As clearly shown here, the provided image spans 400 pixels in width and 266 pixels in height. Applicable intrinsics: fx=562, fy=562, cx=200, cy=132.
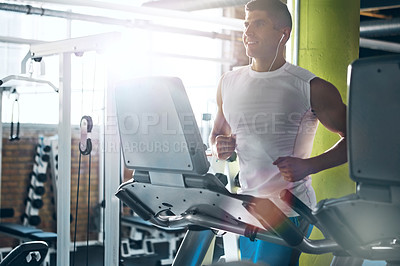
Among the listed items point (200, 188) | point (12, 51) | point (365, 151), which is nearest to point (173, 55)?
point (12, 51)

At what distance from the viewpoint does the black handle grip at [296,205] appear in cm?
168

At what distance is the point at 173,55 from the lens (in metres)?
5.88

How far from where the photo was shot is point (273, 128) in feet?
6.29

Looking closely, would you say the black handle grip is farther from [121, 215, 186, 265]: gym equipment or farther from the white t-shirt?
[121, 215, 186, 265]: gym equipment

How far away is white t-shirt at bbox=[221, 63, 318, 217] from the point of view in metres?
1.92

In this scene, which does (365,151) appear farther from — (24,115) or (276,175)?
(24,115)

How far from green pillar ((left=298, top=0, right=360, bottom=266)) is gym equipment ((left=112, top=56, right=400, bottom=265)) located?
107 cm

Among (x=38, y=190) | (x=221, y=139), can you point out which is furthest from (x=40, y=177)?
(x=221, y=139)

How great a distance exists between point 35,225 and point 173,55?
2.27 meters

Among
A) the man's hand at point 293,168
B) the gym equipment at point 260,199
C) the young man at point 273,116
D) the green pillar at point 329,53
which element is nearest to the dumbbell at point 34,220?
the green pillar at point 329,53

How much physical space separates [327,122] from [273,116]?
0.60 feet

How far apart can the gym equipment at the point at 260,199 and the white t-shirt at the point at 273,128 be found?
0.21 meters

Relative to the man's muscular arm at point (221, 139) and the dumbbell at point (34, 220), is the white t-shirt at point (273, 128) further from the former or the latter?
the dumbbell at point (34, 220)

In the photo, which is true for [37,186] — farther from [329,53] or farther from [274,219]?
[274,219]
